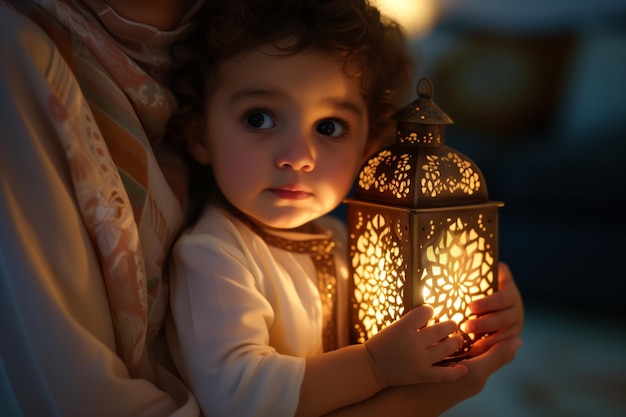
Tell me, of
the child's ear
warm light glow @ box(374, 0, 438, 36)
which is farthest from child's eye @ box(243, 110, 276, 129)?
warm light glow @ box(374, 0, 438, 36)

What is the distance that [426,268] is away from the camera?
734 mm

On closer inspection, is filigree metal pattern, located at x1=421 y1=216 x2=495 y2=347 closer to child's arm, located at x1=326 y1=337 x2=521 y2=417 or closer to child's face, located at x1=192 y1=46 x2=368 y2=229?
child's arm, located at x1=326 y1=337 x2=521 y2=417

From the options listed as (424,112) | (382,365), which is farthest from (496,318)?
(424,112)

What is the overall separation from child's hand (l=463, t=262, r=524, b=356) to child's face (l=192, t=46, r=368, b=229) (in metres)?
0.26

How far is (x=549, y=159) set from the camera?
1.84 metres

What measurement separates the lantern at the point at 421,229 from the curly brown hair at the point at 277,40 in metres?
0.11

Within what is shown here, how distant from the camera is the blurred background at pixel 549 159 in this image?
1.17 m

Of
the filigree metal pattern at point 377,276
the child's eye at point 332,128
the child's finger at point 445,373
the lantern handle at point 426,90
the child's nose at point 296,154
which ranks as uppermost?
the lantern handle at point 426,90

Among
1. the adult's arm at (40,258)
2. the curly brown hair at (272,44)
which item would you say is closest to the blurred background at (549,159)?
the curly brown hair at (272,44)

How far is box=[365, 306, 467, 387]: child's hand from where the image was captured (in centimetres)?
71

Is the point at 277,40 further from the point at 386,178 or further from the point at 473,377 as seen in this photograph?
the point at 473,377

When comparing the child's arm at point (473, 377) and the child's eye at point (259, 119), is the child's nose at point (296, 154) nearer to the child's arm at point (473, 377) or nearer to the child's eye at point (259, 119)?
the child's eye at point (259, 119)

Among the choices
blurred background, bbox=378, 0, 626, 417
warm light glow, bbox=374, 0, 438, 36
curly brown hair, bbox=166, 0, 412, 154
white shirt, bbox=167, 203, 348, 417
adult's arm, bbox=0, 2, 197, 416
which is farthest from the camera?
warm light glow, bbox=374, 0, 438, 36

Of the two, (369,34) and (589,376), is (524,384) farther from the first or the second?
(369,34)
